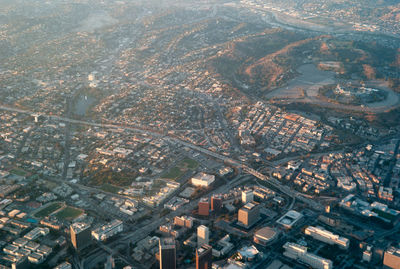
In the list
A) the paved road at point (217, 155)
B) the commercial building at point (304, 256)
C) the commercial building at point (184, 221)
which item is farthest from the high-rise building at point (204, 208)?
the paved road at point (217, 155)

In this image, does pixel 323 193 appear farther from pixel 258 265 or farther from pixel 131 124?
pixel 131 124

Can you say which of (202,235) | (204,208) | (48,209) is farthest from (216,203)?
(48,209)

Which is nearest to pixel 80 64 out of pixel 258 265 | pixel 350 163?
pixel 350 163

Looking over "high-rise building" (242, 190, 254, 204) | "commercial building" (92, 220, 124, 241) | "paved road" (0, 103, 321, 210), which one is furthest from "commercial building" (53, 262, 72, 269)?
"paved road" (0, 103, 321, 210)

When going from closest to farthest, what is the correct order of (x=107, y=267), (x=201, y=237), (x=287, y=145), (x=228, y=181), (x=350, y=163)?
(x=107, y=267)
(x=201, y=237)
(x=228, y=181)
(x=350, y=163)
(x=287, y=145)

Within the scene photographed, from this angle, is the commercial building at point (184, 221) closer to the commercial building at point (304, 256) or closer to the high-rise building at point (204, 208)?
the high-rise building at point (204, 208)

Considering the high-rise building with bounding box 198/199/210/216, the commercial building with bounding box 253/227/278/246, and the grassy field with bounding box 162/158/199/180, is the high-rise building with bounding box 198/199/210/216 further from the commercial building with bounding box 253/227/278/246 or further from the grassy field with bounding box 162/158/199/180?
the grassy field with bounding box 162/158/199/180
